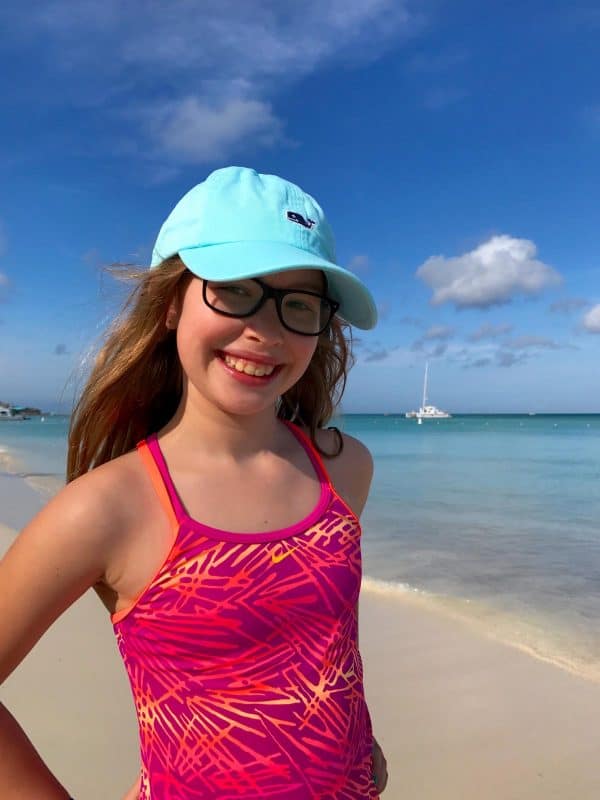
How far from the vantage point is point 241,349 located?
4.69 ft

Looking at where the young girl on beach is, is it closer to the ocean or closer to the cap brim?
the cap brim

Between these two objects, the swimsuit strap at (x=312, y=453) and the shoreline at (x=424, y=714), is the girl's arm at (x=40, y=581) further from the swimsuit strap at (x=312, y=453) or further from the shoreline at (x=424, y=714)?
the shoreline at (x=424, y=714)

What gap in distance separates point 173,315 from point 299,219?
0.39 m

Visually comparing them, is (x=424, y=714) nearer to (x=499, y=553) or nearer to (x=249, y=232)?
(x=249, y=232)

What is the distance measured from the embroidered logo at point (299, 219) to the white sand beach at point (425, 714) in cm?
259

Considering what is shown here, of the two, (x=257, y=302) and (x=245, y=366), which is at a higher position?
(x=257, y=302)

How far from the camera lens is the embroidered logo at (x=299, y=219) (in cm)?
145

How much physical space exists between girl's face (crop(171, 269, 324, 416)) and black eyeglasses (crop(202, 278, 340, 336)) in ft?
0.04

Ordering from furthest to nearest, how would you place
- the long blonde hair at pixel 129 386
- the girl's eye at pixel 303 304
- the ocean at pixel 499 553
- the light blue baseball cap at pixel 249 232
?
the ocean at pixel 499 553 < the long blonde hair at pixel 129 386 < the girl's eye at pixel 303 304 < the light blue baseball cap at pixel 249 232

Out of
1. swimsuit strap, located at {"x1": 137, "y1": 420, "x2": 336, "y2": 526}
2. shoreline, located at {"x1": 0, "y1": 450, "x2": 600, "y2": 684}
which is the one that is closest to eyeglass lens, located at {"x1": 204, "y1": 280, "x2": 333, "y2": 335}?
swimsuit strap, located at {"x1": 137, "y1": 420, "x2": 336, "y2": 526}

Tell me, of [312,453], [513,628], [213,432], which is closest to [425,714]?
[513,628]

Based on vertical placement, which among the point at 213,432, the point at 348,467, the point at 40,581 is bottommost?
the point at 40,581

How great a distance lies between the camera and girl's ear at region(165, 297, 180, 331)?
5.13ft

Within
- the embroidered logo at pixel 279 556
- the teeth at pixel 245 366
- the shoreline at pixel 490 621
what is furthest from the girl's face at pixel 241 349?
the shoreline at pixel 490 621
